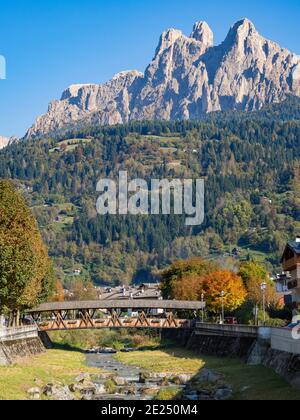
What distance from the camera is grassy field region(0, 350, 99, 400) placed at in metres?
69.1

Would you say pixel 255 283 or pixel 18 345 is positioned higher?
pixel 255 283

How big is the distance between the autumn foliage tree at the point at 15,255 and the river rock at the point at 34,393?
2647cm

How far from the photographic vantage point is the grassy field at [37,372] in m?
69.1

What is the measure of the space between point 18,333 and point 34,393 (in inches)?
1470

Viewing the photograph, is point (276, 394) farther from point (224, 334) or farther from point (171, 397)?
point (224, 334)

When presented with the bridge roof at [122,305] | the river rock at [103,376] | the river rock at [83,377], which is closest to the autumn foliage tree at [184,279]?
the bridge roof at [122,305]

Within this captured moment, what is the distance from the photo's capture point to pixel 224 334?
371ft

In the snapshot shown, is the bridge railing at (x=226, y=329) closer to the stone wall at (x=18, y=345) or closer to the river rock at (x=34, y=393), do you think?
the stone wall at (x=18, y=345)

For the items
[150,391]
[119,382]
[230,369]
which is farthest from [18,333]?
[150,391]

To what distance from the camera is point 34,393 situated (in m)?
70.4

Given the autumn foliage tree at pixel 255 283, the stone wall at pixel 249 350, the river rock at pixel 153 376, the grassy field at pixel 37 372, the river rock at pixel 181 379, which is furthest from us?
the autumn foliage tree at pixel 255 283

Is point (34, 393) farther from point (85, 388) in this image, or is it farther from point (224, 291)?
point (224, 291)

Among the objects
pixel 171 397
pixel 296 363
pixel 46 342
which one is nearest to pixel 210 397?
pixel 171 397

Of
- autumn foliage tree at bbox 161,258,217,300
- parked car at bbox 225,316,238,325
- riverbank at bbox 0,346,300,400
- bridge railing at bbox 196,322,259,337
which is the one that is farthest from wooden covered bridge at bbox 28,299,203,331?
autumn foliage tree at bbox 161,258,217,300
